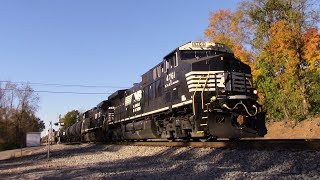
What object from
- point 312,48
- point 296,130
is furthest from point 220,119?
point 312,48

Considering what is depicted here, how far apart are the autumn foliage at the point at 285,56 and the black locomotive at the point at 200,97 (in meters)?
16.8

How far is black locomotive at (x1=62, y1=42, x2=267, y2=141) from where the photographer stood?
543 inches

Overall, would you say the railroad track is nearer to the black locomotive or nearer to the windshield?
the black locomotive

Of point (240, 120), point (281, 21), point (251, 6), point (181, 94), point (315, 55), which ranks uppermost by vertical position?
point (251, 6)

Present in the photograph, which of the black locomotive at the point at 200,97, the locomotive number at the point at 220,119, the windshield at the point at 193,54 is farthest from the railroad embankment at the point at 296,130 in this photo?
the locomotive number at the point at 220,119

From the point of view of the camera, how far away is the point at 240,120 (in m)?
13.6

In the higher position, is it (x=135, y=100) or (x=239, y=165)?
(x=135, y=100)

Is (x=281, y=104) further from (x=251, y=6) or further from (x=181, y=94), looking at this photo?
(x=181, y=94)

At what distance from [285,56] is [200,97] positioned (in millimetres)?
22485

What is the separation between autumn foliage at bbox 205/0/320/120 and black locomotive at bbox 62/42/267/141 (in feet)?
55.0

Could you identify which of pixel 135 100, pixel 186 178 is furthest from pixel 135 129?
pixel 186 178

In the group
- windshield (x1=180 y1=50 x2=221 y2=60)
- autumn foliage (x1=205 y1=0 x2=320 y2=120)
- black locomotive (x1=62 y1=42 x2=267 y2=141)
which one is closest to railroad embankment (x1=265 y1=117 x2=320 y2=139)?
autumn foliage (x1=205 y1=0 x2=320 y2=120)

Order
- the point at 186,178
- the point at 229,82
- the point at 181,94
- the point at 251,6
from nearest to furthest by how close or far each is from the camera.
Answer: the point at 186,178, the point at 229,82, the point at 181,94, the point at 251,6

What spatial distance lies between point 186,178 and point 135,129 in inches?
580
